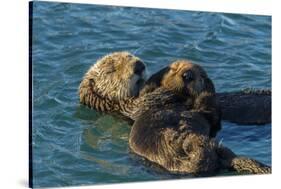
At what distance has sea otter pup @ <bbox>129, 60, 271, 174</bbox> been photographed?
159 inches

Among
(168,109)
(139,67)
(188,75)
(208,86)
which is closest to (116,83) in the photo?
(139,67)

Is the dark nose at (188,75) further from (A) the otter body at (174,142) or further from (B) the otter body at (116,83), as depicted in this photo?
(A) the otter body at (174,142)

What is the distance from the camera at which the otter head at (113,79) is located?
419 centimetres

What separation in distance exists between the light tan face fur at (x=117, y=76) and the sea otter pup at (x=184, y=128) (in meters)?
0.11

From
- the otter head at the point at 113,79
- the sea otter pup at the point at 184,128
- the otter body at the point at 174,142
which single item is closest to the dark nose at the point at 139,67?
the otter head at the point at 113,79

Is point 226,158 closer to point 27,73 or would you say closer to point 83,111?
point 83,111

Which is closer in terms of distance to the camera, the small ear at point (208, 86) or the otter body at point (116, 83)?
the otter body at point (116, 83)

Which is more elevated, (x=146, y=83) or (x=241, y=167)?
(x=146, y=83)

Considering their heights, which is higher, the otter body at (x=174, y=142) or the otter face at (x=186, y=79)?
the otter face at (x=186, y=79)

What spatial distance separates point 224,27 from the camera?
14.8 feet

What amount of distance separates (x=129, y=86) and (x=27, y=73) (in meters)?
0.77

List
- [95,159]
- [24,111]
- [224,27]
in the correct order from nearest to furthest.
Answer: [24,111]
[95,159]
[224,27]

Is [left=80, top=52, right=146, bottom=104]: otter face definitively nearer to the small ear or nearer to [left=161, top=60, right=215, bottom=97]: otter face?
[left=161, top=60, right=215, bottom=97]: otter face
